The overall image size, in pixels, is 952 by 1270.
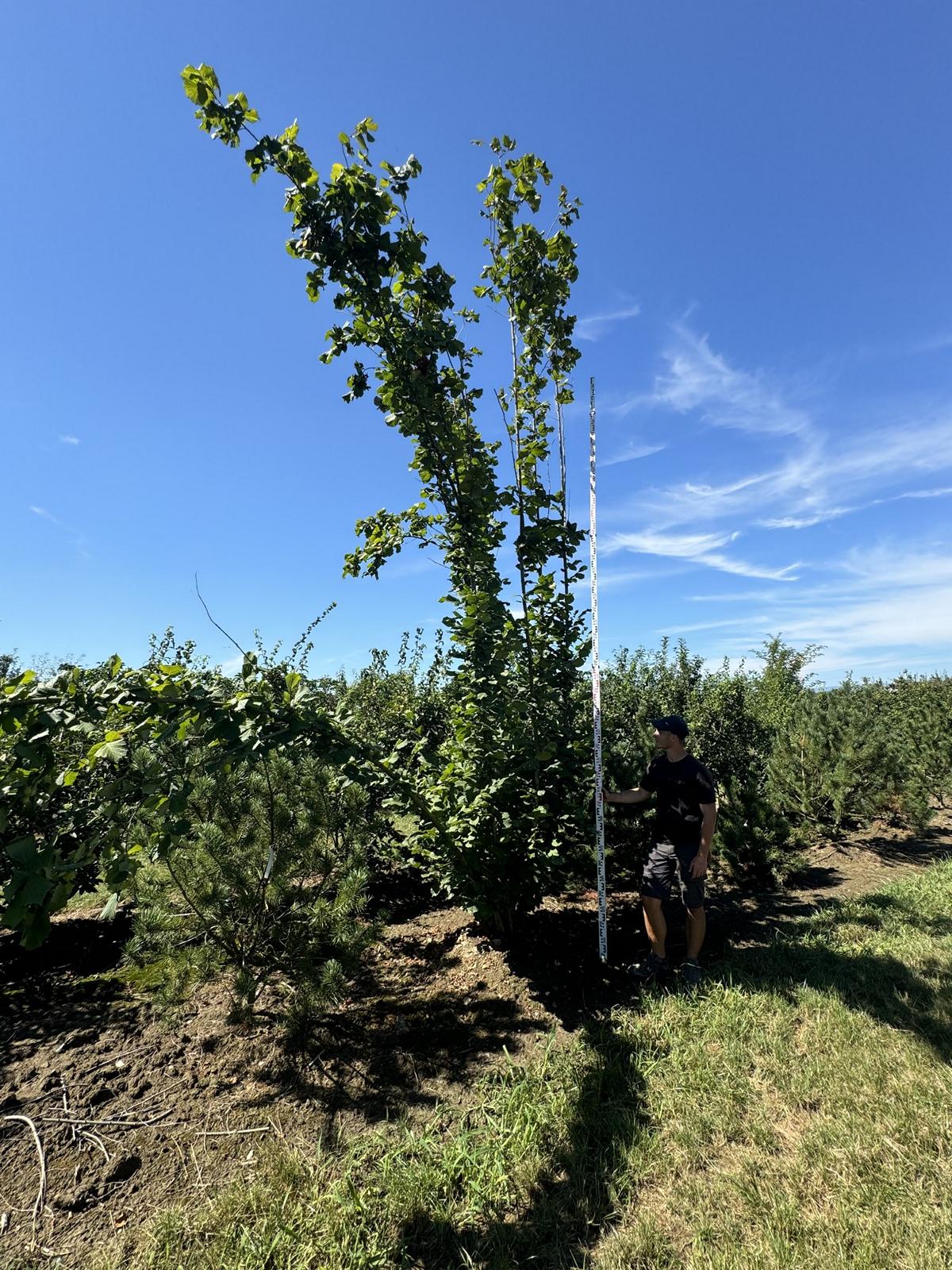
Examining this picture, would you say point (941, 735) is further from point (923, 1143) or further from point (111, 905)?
point (111, 905)

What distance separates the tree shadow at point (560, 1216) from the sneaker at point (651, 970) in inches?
45.9

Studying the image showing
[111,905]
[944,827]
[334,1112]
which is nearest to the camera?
[111,905]

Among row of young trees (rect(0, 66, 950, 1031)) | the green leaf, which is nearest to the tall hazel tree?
row of young trees (rect(0, 66, 950, 1031))

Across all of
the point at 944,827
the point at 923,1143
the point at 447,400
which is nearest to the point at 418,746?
the point at 447,400

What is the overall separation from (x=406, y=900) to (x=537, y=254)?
5376mm

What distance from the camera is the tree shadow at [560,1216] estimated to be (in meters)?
1.93

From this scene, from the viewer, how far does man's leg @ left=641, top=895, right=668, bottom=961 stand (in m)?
3.79

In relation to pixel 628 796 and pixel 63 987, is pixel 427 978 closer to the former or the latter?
pixel 628 796

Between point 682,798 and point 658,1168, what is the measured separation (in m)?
2.01

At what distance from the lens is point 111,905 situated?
6.55ft

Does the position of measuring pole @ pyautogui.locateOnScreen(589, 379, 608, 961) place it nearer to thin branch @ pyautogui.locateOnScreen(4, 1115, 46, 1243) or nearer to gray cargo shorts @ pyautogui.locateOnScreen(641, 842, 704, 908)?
gray cargo shorts @ pyautogui.locateOnScreen(641, 842, 704, 908)

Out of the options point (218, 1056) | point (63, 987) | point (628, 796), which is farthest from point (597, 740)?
point (63, 987)

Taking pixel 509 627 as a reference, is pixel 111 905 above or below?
below

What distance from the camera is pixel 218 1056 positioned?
3.05 meters
